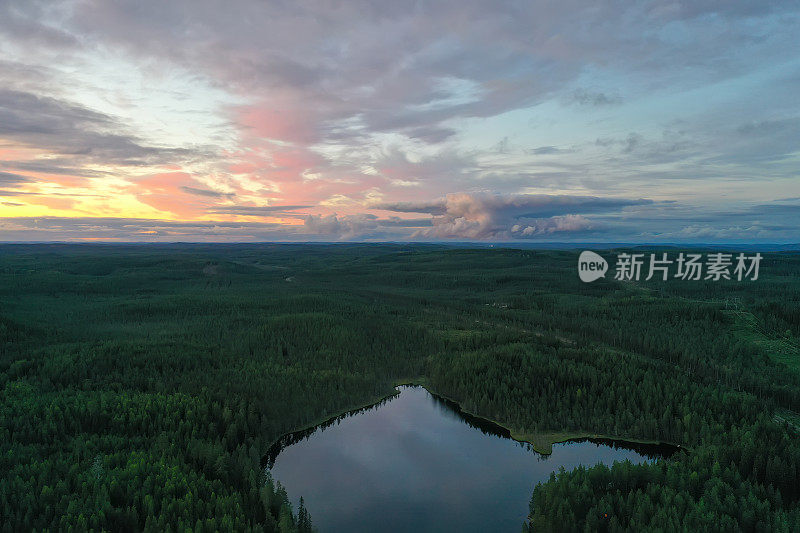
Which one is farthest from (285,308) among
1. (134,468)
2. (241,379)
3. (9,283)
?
(9,283)

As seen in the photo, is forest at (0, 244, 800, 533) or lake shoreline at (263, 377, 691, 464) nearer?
forest at (0, 244, 800, 533)

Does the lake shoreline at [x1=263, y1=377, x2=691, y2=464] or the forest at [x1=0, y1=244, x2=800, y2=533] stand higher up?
the forest at [x1=0, y1=244, x2=800, y2=533]

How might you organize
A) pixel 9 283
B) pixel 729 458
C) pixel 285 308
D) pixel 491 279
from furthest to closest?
pixel 491 279 < pixel 9 283 < pixel 285 308 < pixel 729 458

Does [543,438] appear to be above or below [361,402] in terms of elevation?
above

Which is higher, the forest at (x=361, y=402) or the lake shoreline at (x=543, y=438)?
the forest at (x=361, y=402)

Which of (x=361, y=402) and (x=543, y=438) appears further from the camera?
(x=361, y=402)

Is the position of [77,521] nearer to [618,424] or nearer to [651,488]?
[651,488]

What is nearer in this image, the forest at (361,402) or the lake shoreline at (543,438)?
the forest at (361,402)

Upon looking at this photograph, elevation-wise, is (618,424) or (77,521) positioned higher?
(77,521)
